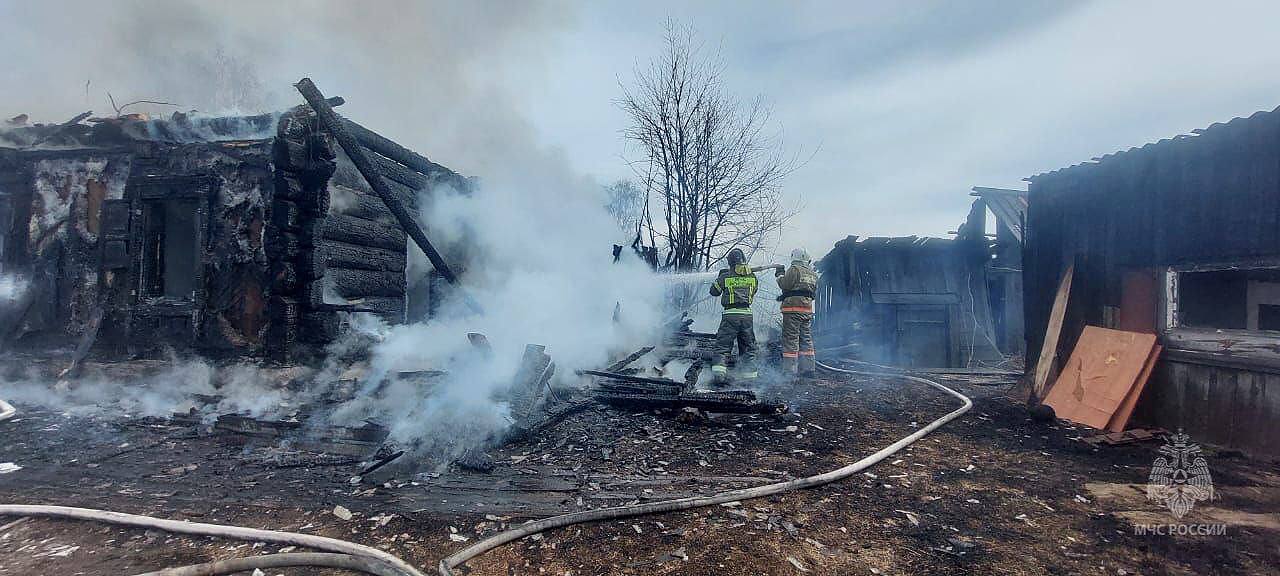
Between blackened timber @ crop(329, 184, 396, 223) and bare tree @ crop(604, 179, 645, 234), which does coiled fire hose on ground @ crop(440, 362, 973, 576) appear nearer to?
blackened timber @ crop(329, 184, 396, 223)

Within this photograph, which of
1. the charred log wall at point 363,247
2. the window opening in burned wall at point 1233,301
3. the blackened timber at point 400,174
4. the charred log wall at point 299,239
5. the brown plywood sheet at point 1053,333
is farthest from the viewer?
the blackened timber at point 400,174

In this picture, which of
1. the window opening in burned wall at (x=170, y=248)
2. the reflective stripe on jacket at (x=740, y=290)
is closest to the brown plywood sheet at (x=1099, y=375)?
the reflective stripe on jacket at (x=740, y=290)

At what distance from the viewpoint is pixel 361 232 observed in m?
8.40

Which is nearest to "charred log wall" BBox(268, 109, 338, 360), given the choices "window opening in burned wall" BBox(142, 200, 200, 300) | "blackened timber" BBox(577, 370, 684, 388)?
"window opening in burned wall" BBox(142, 200, 200, 300)

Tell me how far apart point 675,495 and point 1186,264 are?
6.11m

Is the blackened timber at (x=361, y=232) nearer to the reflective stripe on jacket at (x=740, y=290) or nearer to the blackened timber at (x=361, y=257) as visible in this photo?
the blackened timber at (x=361, y=257)

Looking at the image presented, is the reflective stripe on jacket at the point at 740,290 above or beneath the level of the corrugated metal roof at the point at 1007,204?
beneath

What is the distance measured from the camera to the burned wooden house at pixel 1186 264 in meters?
5.35

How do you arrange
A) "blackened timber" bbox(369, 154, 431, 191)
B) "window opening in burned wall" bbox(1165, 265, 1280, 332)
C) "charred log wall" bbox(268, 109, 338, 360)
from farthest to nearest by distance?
"blackened timber" bbox(369, 154, 431, 191), "charred log wall" bbox(268, 109, 338, 360), "window opening in burned wall" bbox(1165, 265, 1280, 332)

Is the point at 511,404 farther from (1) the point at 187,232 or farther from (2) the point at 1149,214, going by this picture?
(2) the point at 1149,214

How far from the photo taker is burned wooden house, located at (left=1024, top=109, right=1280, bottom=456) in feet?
17.5

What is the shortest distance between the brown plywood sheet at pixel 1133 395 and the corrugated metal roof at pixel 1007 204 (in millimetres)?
7695

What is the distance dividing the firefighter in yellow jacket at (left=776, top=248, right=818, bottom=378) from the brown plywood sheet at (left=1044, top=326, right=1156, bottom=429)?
3.48m

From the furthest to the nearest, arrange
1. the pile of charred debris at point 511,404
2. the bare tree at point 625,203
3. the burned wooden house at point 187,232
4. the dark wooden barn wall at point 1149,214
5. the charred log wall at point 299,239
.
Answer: the bare tree at point 625,203 < the burned wooden house at point 187,232 < the charred log wall at point 299,239 < the dark wooden barn wall at point 1149,214 < the pile of charred debris at point 511,404
